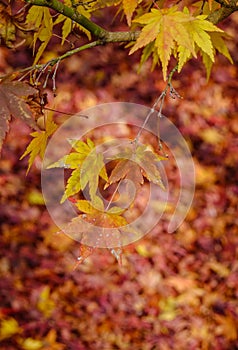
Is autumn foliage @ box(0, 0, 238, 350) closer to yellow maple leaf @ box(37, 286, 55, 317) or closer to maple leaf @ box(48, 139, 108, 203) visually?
yellow maple leaf @ box(37, 286, 55, 317)

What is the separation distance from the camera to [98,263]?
110 inches

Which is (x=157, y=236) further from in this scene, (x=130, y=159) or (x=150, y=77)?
(x=130, y=159)

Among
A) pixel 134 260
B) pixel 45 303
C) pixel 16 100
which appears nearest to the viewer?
pixel 16 100

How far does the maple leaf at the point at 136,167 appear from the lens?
1009mm

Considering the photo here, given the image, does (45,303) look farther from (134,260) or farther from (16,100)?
(16,100)

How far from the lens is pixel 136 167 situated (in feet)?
3.34

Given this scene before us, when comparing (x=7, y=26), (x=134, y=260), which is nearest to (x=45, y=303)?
(x=134, y=260)

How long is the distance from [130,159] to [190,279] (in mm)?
1875

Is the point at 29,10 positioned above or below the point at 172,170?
above

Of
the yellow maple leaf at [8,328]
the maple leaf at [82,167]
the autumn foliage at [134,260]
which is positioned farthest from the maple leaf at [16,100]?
the yellow maple leaf at [8,328]

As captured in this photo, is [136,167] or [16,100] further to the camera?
[136,167]

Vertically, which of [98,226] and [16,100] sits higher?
[16,100]

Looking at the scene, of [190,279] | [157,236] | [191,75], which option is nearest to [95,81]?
[191,75]

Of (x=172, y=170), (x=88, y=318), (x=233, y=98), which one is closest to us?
(x=88, y=318)
